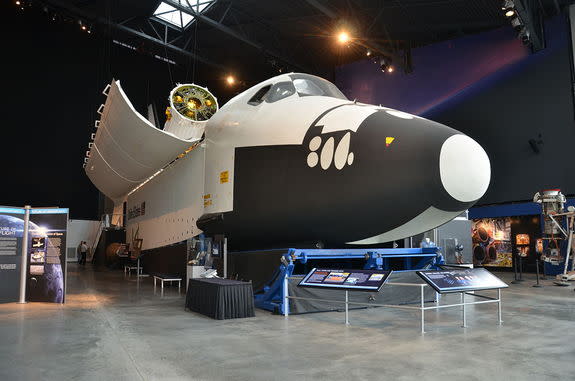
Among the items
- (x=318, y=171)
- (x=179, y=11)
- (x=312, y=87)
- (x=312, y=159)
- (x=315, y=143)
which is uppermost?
(x=179, y=11)

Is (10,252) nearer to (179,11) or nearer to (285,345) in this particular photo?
(285,345)

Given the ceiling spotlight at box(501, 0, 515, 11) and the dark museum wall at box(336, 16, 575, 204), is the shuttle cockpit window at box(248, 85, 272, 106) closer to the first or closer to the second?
the ceiling spotlight at box(501, 0, 515, 11)

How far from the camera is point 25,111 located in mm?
22453

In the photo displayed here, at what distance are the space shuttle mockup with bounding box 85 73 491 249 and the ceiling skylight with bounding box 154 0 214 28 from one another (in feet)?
34.6

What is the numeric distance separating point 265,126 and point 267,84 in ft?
3.32

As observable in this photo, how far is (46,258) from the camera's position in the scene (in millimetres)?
8180

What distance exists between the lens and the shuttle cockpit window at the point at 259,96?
782cm

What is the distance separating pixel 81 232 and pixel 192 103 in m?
17.0

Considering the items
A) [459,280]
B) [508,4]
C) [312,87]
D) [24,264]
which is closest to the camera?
[459,280]

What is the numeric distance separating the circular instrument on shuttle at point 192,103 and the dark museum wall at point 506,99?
10552 millimetres

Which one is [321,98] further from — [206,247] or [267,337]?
[267,337]

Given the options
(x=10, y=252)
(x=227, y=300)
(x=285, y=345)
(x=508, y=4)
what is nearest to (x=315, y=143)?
(x=227, y=300)

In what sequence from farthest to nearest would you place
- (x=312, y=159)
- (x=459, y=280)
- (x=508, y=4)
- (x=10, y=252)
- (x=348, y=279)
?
1. (x=508, y=4)
2. (x=10, y=252)
3. (x=312, y=159)
4. (x=348, y=279)
5. (x=459, y=280)

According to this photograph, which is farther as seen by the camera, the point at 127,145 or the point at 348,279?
the point at 127,145
